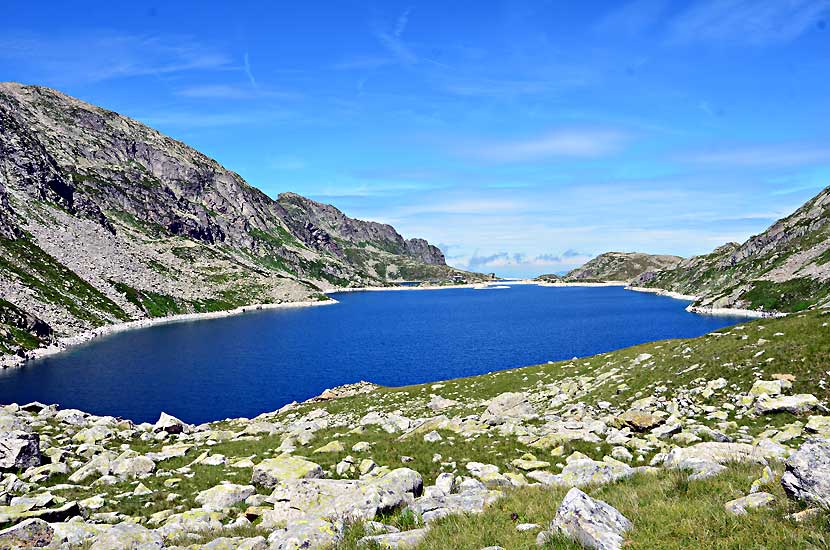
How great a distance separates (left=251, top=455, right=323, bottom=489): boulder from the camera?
839 inches

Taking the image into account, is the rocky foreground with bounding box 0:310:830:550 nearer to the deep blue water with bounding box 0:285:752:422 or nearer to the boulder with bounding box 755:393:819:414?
the boulder with bounding box 755:393:819:414

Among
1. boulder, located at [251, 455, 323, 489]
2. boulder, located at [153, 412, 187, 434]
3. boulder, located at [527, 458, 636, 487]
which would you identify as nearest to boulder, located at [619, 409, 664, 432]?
boulder, located at [527, 458, 636, 487]

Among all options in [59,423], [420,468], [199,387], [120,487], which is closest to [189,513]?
[120,487]

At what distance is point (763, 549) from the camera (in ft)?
27.9

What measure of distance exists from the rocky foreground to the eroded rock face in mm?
37

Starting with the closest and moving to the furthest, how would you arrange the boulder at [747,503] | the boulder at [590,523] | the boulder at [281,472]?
1. the boulder at [590,523]
2. the boulder at [747,503]
3. the boulder at [281,472]

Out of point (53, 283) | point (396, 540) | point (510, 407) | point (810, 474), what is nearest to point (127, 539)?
point (396, 540)

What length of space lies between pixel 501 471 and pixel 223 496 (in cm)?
1254

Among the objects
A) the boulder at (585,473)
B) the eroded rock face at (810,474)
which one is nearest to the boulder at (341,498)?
the boulder at (585,473)

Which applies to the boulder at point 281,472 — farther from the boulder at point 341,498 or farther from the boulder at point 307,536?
the boulder at point 307,536

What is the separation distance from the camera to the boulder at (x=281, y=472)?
21.3m

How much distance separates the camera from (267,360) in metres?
126

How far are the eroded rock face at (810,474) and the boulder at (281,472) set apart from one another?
18022 millimetres

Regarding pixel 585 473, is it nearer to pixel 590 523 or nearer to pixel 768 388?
pixel 590 523
